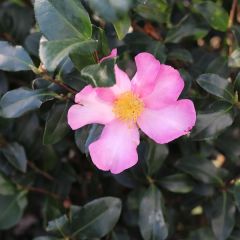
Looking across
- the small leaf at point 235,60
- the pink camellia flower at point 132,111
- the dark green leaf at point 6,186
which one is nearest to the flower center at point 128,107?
the pink camellia flower at point 132,111

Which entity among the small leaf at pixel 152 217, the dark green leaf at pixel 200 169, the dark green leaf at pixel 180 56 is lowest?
the small leaf at pixel 152 217

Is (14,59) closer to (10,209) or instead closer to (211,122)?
(211,122)

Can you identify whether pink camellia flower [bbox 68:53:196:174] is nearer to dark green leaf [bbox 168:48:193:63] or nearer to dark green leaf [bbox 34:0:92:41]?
dark green leaf [bbox 34:0:92:41]

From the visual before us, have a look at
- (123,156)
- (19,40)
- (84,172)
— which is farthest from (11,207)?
(123,156)

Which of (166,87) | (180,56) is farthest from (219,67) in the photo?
(166,87)

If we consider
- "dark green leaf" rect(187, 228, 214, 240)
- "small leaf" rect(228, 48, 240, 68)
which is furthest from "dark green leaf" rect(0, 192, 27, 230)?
"small leaf" rect(228, 48, 240, 68)

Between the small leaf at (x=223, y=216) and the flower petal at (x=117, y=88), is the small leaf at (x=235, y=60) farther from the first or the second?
the small leaf at (x=223, y=216)

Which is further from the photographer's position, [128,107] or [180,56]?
[180,56]
